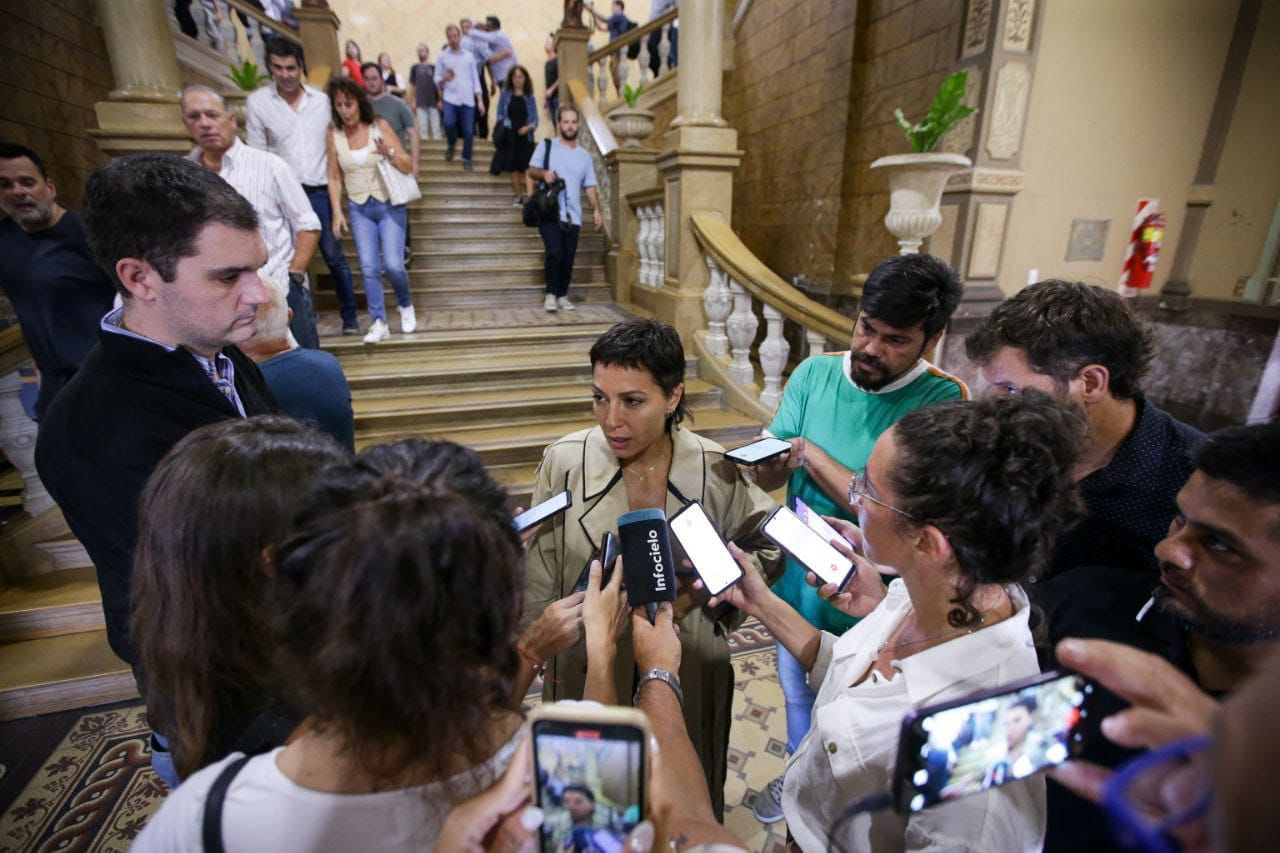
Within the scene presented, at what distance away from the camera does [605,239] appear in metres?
6.35

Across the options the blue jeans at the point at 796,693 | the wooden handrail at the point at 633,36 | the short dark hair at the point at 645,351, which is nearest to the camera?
the short dark hair at the point at 645,351

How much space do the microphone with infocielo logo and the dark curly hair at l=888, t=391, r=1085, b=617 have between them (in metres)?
0.49

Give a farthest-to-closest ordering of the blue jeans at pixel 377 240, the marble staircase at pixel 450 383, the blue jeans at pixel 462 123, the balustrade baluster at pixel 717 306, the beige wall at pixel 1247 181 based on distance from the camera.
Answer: the blue jeans at pixel 462 123
the beige wall at pixel 1247 181
the balustrade baluster at pixel 717 306
the blue jeans at pixel 377 240
the marble staircase at pixel 450 383

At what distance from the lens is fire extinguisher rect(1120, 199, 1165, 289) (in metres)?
4.61

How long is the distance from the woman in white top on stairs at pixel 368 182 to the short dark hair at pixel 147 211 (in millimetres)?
3024

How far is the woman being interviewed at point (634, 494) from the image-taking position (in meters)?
1.50

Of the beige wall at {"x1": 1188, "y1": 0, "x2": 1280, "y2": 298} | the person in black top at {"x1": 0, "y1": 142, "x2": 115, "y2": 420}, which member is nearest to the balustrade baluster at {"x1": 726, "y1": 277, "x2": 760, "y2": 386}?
the person in black top at {"x1": 0, "y1": 142, "x2": 115, "y2": 420}

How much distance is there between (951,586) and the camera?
0.98m

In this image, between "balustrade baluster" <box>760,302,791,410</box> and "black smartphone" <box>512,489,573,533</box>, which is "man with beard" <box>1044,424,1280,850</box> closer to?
"black smartphone" <box>512,489,573,533</box>

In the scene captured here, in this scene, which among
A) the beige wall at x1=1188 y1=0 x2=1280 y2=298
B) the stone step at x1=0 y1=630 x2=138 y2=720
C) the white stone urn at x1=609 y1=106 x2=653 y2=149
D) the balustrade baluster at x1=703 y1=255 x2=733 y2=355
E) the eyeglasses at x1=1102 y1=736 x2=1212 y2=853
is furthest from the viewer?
the white stone urn at x1=609 y1=106 x2=653 y2=149

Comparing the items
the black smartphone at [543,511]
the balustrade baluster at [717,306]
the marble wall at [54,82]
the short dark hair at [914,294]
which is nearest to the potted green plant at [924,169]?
the balustrade baluster at [717,306]

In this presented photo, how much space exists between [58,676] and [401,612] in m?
2.97

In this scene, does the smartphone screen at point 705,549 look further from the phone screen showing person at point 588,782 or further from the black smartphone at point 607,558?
the phone screen showing person at point 588,782

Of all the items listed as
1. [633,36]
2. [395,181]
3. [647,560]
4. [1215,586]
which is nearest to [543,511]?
[647,560]
